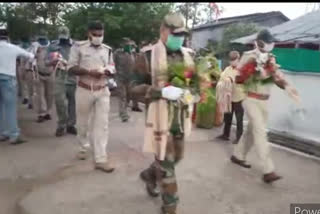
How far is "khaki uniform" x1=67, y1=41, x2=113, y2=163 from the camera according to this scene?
19.5 ft

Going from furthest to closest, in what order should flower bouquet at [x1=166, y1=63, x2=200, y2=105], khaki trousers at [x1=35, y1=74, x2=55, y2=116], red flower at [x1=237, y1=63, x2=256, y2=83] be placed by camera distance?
khaki trousers at [x1=35, y1=74, x2=55, y2=116], red flower at [x1=237, y1=63, x2=256, y2=83], flower bouquet at [x1=166, y1=63, x2=200, y2=105]

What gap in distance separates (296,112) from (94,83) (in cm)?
382

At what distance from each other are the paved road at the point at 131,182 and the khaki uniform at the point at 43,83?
1.57 metres

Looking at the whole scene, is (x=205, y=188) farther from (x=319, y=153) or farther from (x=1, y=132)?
(x=1, y=132)

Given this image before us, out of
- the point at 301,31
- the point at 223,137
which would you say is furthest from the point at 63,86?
the point at 301,31

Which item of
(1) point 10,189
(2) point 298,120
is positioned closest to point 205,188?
(1) point 10,189

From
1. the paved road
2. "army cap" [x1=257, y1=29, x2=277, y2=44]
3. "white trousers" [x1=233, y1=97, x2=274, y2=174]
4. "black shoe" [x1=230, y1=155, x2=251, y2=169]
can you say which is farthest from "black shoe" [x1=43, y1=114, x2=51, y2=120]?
"army cap" [x1=257, y1=29, x2=277, y2=44]

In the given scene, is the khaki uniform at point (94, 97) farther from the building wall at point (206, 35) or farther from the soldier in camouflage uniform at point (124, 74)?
the building wall at point (206, 35)

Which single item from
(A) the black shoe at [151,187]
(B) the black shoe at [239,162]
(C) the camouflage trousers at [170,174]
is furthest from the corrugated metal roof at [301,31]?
(C) the camouflage trousers at [170,174]

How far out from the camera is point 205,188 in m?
5.35

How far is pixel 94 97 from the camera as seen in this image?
596 cm

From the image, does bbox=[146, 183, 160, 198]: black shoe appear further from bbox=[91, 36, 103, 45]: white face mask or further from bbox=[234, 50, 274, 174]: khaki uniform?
bbox=[91, 36, 103, 45]: white face mask

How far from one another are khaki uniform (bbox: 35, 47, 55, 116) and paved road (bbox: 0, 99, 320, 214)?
1.57 metres

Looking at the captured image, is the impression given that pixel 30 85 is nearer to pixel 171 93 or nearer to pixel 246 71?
pixel 246 71
